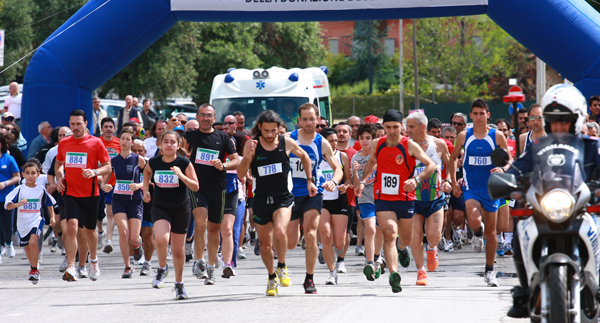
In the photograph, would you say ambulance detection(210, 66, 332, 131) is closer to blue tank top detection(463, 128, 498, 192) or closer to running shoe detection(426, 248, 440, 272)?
blue tank top detection(463, 128, 498, 192)

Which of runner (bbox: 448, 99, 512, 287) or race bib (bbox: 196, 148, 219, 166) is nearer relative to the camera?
runner (bbox: 448, 99, 512, 287)

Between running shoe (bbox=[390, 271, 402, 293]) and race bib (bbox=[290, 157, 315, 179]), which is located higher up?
race bib (bbox=[290, 157, 315, 179])

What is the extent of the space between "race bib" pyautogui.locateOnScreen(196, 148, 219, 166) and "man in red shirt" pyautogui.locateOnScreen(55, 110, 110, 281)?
4.25 ft

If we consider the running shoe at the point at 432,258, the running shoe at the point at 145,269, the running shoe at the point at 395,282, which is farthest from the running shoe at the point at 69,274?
the running shoe at the point at 432,258

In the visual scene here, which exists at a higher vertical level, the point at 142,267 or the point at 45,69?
the point at 45,69

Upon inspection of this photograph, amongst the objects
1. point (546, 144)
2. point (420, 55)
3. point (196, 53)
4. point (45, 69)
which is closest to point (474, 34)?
point (420, 55)

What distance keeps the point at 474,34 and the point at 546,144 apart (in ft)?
161

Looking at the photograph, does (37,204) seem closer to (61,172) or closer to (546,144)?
(61,172)

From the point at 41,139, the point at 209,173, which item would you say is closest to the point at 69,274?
the point at 209,173

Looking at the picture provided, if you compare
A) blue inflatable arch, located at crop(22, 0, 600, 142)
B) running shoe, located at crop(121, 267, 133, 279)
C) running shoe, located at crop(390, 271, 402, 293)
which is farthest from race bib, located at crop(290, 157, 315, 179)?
blue inflatable arch, located at crop(22, 0, 600, 142)

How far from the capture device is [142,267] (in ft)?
39.0

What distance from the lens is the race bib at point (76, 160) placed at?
36.4ft

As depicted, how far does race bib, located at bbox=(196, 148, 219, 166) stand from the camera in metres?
10.6

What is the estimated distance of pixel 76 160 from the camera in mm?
11109
